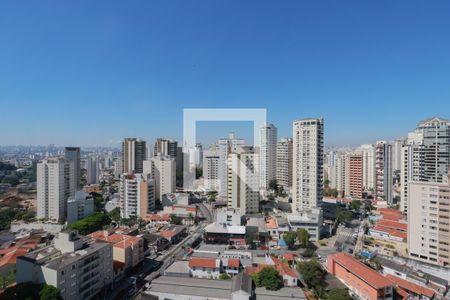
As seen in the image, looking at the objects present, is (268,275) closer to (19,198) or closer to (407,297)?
(407,297)

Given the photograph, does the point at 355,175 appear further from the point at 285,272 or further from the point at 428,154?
the point at 285,272

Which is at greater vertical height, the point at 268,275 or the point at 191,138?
the point at 191,138

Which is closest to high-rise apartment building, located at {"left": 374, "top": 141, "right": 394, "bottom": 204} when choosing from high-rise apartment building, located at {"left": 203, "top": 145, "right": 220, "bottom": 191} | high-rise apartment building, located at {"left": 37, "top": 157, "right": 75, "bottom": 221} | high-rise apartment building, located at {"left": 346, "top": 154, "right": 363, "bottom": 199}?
high-rise apartment building, located at {"left": 346, "top": 154, "right": 363, "bottom": 199}

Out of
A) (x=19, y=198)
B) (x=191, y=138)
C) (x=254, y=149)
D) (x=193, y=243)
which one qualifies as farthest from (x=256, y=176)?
(x=19, y=198)

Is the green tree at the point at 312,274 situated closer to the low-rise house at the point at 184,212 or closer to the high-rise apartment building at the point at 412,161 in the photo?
the low-rise house at the point at 184,212

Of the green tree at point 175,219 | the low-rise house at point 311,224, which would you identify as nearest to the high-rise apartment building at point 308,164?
the low-rise house at point 311,224

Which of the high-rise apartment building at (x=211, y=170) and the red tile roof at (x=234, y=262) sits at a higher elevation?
the high-rise apartment building at (x=211, y=170)
